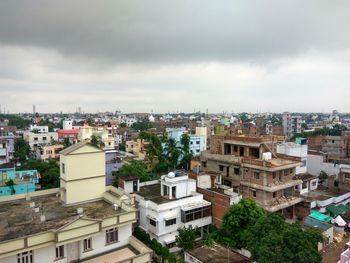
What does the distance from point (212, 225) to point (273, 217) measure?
8884 mm

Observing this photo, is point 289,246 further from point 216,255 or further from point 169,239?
point 169,239

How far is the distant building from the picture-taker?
39.5 meters

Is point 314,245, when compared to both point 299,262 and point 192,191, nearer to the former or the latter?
point 299,262

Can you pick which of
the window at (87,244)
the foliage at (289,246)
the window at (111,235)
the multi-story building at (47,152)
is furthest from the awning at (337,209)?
the multi-story building at (47,152)

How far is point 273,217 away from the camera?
19234 mm

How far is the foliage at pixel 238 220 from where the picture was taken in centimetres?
2361

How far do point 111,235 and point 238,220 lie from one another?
1092cm

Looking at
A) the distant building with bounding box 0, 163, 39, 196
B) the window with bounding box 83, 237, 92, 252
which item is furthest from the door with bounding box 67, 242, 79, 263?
the distant building with bounding box 0, 163, 39, 196

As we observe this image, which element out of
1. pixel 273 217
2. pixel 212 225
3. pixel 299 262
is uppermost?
pixel 273 217

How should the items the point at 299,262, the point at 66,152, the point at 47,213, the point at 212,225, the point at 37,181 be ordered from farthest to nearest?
the point at 37,181 → the point at 212,225 → the point at 66,152 → the point at 47,213 → the point at 299,262

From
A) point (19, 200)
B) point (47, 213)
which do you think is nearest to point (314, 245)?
point (47, 213)

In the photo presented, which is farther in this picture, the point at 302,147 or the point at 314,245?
the point at 302,147

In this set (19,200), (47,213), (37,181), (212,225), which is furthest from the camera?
(37,181)

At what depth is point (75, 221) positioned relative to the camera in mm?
15531
